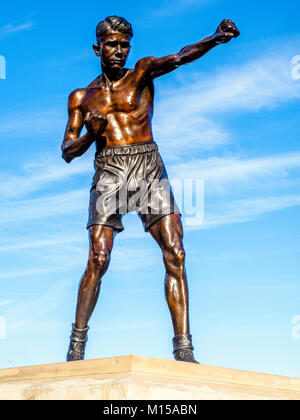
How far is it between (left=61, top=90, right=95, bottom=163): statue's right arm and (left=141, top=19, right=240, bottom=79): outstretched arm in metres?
0.90

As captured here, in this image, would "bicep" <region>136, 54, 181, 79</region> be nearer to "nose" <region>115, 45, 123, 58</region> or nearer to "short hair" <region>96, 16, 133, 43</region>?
"nose" <region>115, 45, 123, 58</region>

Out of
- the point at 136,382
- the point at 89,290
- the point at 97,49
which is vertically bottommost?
the point at 136,382

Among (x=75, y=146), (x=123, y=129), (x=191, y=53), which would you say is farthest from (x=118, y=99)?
(x=191, y=53)

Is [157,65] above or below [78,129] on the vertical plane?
above

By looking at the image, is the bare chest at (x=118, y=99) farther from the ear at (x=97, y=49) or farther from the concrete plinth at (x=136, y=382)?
the concrete plinth at (x=136, y=382)

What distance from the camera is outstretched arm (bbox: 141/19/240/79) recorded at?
747 cm

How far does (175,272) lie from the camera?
7.56 metres

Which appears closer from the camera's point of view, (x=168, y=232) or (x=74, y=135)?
(x=168, y=232)

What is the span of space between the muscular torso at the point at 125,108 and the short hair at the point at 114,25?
479 mm

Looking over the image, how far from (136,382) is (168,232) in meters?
2.17

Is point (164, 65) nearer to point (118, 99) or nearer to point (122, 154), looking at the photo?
point (118, 99)

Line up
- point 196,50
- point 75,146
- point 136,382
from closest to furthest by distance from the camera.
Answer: point 136,382 < point 196,50 < point 75,146
